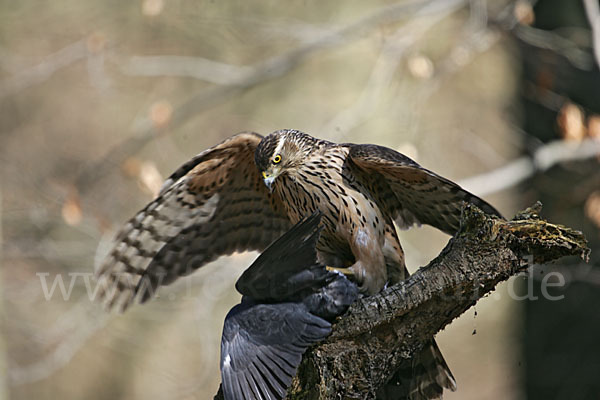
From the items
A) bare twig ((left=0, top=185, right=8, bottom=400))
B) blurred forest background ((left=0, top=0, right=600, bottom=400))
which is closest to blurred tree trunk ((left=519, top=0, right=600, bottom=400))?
blurred forest background ((left=0, top=0, right=600, bottom=400))

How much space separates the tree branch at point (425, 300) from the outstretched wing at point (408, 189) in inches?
12.4

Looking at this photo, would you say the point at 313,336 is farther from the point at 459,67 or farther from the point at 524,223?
the point at 459,67

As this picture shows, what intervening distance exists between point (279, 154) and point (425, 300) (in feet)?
2.86

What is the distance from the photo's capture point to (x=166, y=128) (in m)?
4.64

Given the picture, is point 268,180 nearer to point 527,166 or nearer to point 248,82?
point 248,82

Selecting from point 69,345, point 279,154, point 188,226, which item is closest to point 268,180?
point 279,154

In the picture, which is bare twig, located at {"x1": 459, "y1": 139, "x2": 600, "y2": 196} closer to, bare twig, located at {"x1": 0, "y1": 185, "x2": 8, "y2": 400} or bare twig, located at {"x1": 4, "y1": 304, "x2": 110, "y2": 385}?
bare twig, located at {"x1": 4, "y1": 304, "x2": 110, "y2": 385}

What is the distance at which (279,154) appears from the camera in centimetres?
255

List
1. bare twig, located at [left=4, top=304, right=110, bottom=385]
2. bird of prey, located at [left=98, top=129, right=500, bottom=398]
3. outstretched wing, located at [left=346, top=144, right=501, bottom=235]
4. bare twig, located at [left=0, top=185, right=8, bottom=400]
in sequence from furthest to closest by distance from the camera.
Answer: bare twig, located at [left=0, top=185, right=8, bottom=400] → bare twig, located at [left=4, top=304, right=110, bottom=385] → bird of prey, located at [left=98, top=129, right=500, bottom=398] → outstretched wing, located at [left=346, top=144, right=501, bottom=235]

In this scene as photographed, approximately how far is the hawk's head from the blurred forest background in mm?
1872

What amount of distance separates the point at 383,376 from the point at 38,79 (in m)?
3.76

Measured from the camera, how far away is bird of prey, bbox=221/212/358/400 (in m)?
2.04

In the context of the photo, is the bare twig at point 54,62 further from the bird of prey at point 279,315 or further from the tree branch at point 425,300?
the tree branch at point 425,300

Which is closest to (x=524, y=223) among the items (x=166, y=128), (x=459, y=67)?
(x=459, y=67)
